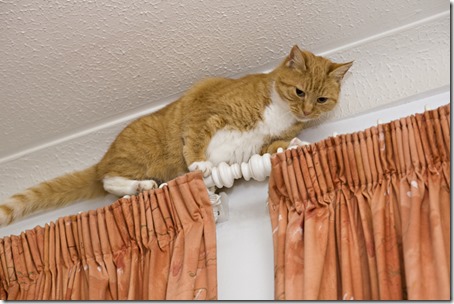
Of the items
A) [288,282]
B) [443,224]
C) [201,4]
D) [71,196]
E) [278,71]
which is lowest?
Result: [288,282]

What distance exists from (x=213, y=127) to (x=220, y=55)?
0.25 metres

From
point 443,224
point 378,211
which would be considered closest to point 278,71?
point 378,211

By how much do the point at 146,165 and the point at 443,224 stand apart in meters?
1.00

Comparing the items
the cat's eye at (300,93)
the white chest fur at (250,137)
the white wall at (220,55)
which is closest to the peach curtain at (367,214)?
the white wall at (220,55)

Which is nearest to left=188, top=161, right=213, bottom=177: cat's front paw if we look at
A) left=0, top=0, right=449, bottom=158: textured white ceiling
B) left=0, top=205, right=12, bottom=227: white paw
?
left=0, top=0, right=449, bottom=158: textured white ceiling

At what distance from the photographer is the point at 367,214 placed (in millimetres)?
1243

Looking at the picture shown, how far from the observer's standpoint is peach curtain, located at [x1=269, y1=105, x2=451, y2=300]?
3.66 ft

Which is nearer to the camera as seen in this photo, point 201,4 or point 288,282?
point 288,282

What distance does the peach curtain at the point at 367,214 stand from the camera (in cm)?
112

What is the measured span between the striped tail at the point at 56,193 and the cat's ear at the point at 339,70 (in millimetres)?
901

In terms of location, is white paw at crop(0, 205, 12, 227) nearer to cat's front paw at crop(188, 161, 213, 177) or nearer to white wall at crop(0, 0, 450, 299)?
white wall at crop(0, 0, 450, 299)

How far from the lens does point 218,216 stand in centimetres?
154

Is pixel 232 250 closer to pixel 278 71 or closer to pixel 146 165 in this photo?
pixel 146 165

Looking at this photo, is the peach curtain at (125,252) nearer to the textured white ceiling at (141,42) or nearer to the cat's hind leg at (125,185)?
the cat's hind leg at (125,185)
